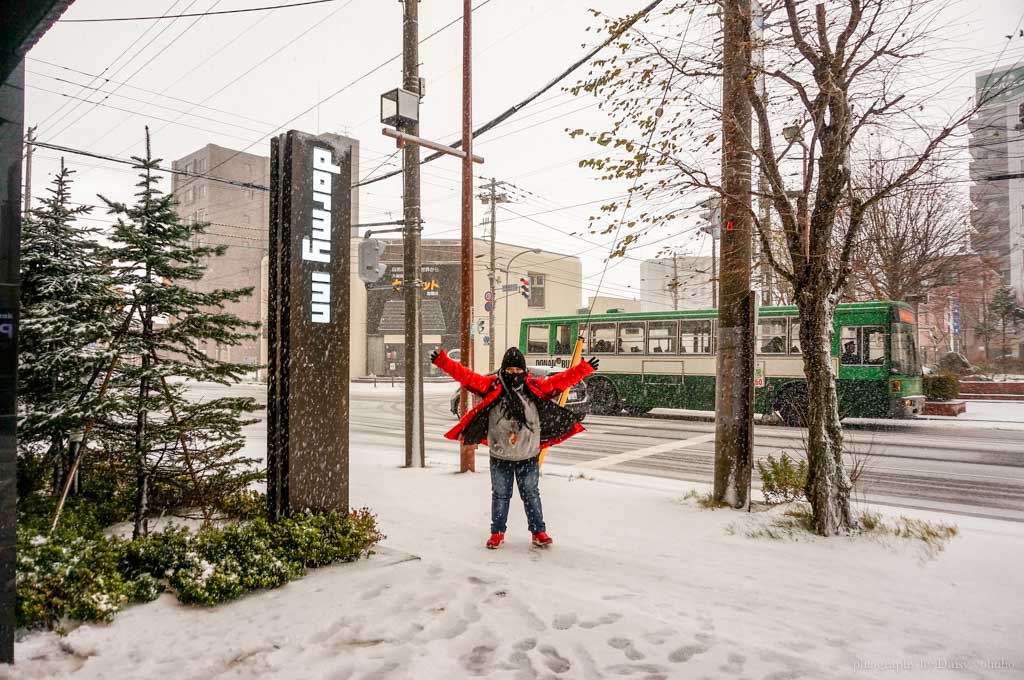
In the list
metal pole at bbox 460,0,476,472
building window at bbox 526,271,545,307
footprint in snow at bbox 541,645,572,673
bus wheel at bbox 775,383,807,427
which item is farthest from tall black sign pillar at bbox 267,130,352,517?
building window at bbox 526,271,545,307

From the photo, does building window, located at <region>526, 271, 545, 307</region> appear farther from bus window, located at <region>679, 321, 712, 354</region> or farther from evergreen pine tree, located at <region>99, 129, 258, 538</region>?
evergreen pine tree, located at <region>99, 129, 258, 538</region>

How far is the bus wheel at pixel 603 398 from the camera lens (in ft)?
63.7

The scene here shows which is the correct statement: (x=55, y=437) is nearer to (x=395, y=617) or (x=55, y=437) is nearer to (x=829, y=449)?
(x=395, y=617)

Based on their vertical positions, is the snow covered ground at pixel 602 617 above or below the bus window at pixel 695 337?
below

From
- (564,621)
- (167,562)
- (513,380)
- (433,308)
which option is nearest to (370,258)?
(513,380)

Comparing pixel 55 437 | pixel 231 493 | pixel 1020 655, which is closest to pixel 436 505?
pixel 231 493

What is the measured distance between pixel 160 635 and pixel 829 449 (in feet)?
18.5

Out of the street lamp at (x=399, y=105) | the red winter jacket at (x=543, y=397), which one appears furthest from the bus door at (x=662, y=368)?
the red winter jacket at (x=543, y=397)

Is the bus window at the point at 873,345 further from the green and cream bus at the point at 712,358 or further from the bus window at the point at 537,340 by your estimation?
the bus window at the point at 537,340

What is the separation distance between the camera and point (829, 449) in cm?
587

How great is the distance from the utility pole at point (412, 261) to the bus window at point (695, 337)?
1027 centimetres

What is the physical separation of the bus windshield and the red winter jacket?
42.0 feet

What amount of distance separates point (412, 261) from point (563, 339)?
11660mm

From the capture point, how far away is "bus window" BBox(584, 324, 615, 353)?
1959 cm
